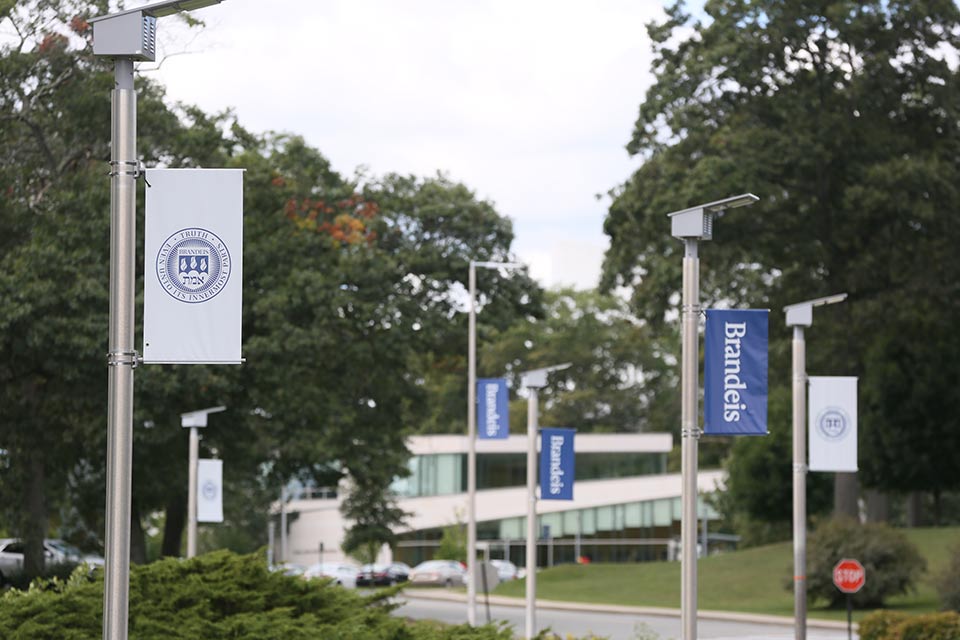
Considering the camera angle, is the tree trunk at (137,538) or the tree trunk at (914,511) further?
the tree trunk at (914,511)

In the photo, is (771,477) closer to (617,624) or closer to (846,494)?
(846,494)

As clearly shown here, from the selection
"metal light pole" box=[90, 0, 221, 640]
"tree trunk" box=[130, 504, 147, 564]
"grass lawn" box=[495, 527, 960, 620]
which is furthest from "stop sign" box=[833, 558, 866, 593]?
"metal light pole" box=[90, 0, 221, 640]

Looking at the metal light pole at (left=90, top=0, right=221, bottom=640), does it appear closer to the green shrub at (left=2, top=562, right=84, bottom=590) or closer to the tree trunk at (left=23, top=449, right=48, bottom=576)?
the green shrub at (left=2, top=562, right=84, bottom=590)

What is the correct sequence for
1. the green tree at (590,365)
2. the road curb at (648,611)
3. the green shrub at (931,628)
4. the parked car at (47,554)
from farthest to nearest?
1. the green tree at (590,365)
2. the parked car at (47,554)
3. the road curb at (648,611)
4. the green shrub at (931,628)

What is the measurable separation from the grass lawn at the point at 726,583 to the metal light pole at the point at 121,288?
35.7 meters

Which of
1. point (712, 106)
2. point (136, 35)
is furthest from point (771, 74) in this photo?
point (136, 35)

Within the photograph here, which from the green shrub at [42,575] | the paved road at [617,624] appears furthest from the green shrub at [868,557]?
the green shrub at [42,575]

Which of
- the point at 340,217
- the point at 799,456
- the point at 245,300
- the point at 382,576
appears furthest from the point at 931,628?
the point at 382,576

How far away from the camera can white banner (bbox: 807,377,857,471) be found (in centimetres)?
2486

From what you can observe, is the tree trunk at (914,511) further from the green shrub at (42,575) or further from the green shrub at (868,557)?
the green shrub at (42,575)

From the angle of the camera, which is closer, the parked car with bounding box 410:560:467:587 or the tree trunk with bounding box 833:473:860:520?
the tree trunk with bounding box 833:473:860:520

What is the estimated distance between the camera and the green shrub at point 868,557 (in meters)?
43.6

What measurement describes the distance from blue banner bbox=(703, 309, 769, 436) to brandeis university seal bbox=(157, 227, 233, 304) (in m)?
7.47

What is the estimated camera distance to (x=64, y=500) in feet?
155
